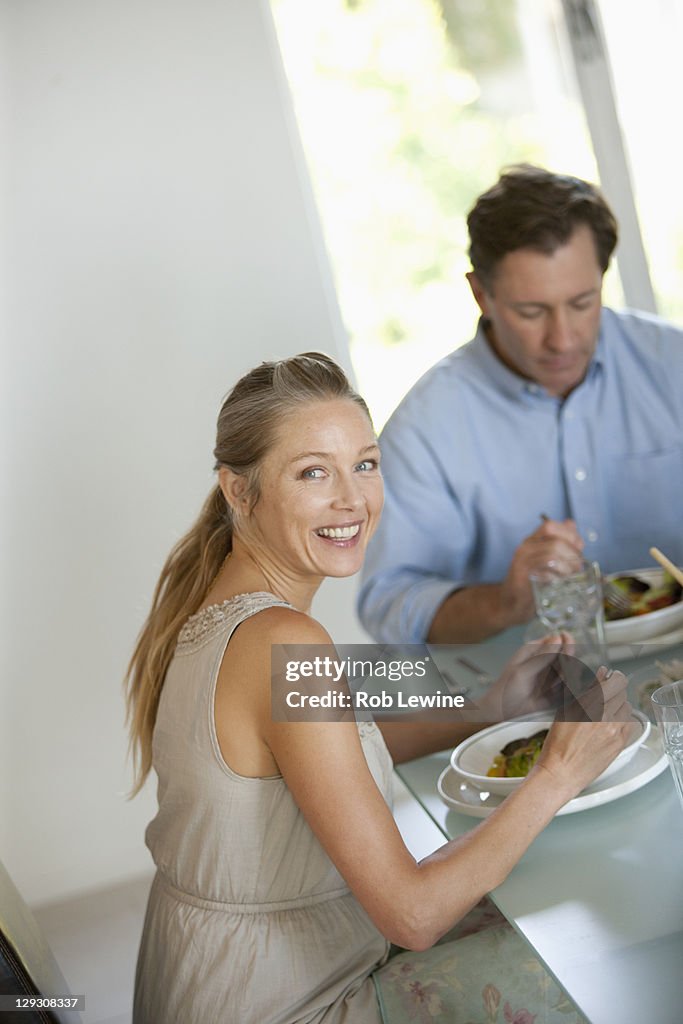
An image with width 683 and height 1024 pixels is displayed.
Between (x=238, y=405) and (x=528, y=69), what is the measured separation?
2270 mm

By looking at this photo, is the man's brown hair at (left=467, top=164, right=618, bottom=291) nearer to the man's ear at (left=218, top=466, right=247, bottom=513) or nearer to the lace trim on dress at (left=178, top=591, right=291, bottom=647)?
the man's ear at (left=218, top=466, right=247, bottom=513)

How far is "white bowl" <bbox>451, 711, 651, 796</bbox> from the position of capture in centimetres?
110

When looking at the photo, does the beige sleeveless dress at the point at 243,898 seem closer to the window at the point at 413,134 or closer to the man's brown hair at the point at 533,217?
the man's brown hair at the point at 533,217

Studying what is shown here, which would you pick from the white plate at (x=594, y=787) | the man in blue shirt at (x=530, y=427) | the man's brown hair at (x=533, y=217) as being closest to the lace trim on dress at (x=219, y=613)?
the white plate at (x=594, y=787)

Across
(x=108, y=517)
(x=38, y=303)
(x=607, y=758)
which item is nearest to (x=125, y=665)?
(x=108, y=517)

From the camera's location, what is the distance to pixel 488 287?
6.41ft

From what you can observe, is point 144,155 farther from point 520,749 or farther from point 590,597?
point 520,749

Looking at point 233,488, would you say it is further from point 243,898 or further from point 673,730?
point 673,730

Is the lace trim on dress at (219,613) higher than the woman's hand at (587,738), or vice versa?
the lace trim on dress at (219,613)

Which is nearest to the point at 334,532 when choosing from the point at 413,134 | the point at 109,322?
the point at 109,322

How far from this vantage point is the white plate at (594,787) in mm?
1039

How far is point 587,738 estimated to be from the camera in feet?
3.38

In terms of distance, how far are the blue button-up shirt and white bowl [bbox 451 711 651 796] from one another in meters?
0.72

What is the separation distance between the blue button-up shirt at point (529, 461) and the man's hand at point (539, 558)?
38 cm
